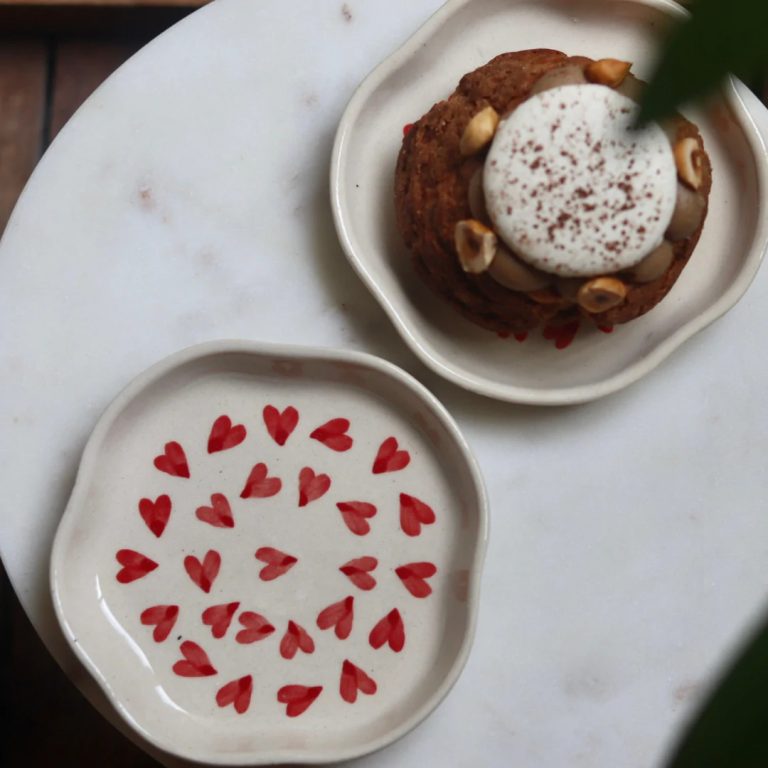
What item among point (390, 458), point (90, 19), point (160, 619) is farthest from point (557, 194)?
point (90, 19)

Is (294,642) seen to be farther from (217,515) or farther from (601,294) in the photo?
(601,294)

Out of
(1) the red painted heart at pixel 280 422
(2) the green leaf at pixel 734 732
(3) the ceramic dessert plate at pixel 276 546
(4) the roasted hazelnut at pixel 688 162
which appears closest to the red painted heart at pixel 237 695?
(3) the ceramic dessert plate at pixel 276 546

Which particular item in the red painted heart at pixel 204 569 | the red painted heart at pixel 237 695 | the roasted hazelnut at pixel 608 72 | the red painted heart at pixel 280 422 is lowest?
the red painted heart at pixel 237 695

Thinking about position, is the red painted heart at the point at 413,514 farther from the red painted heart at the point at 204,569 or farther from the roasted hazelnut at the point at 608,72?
the roasted hazelnut at the point at 608,72

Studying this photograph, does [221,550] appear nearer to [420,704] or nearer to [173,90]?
[420,704]

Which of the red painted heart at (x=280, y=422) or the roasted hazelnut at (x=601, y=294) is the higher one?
the roasted hazelnut at (x=601, y=294)

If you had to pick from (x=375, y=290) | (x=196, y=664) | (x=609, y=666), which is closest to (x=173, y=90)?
(x=375, y=290)
